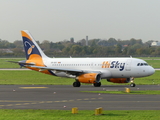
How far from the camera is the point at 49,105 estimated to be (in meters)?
29.0

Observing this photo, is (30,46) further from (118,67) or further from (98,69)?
(118,67)

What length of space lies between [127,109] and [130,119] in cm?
482

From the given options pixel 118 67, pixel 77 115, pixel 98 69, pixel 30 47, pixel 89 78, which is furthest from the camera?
pixel 30 47

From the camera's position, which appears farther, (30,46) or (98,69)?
(30,46)

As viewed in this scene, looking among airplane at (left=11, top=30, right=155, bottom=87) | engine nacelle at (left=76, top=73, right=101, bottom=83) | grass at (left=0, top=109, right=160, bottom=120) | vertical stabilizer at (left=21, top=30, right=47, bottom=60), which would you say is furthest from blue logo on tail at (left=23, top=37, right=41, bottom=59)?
grass at (left=0, top=109, right=160, bottom=120)

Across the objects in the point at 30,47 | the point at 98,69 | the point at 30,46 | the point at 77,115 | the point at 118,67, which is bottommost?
the point at 77,115

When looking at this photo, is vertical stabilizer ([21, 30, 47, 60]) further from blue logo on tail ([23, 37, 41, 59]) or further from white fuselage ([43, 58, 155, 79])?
white fuselage ([43, 58, 155, 79])

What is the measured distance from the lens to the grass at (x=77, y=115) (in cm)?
2177

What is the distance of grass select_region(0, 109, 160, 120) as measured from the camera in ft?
71.4

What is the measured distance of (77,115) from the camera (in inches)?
904

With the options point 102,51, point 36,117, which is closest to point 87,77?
point 36,117

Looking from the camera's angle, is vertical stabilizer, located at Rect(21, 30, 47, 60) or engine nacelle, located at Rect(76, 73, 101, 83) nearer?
engine nacelle, located at Rect(76, 73, 101, 83)

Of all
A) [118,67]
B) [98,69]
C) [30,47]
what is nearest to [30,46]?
[30,47]

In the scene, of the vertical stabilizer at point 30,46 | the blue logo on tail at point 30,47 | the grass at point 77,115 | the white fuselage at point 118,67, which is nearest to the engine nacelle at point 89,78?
the white fuselage at point 118,67
